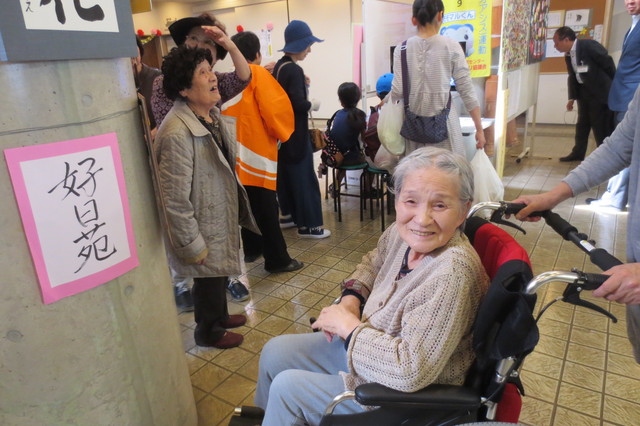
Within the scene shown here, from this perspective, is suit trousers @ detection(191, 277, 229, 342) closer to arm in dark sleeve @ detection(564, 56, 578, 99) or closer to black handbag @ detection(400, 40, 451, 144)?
black handbag @ detection(400, 40, 451, 144)

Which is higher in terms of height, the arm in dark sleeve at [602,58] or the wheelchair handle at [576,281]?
the arm in dark sleeve at [602,58]

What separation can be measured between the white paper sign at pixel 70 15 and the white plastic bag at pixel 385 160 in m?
2.54

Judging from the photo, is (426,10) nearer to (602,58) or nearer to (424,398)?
(424,398)

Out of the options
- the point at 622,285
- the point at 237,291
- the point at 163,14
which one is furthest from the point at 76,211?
the point at 163,14

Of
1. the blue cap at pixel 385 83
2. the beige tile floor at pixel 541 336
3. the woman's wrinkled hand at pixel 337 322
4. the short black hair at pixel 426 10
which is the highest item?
the short black hair at pixel 426 10

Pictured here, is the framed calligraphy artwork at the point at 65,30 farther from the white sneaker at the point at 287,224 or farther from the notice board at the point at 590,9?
the notice board at the point at 590,9

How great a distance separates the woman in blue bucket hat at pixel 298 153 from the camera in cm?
290

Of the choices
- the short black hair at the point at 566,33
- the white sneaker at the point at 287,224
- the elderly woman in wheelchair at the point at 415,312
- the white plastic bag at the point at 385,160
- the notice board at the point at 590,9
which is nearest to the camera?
the elderly woman in wheelchair at the point at 415,312

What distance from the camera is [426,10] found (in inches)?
104

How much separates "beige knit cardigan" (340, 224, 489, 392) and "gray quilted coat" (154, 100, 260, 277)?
89 centimetres

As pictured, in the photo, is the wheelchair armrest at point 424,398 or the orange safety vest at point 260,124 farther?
the orange safety vest at point 260,124

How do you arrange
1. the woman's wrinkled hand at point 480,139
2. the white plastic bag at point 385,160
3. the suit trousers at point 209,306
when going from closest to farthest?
the suit trousers at point 209,306
the woman's wrinkled hand at point 480,139
the white plastic bag at point 385,160

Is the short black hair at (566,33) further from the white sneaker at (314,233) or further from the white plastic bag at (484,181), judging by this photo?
the white sneaker at (314,233)

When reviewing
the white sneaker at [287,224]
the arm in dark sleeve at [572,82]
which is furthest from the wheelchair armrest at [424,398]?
the arm in dark sleeve at [572,82]
